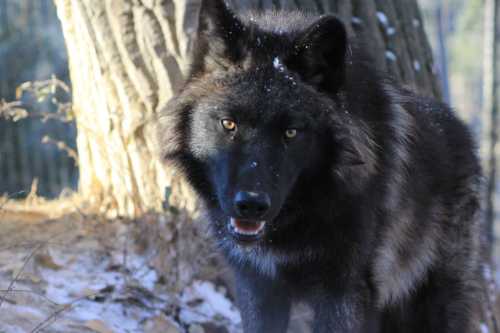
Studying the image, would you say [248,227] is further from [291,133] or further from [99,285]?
[99,285]

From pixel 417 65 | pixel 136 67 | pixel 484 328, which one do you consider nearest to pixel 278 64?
pixel 136 67

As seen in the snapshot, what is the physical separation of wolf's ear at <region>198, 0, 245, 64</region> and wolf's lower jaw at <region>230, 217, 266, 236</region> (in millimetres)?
870

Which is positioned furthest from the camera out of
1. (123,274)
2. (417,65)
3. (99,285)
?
(417,65)

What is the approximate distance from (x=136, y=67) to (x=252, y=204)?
6.33 feet

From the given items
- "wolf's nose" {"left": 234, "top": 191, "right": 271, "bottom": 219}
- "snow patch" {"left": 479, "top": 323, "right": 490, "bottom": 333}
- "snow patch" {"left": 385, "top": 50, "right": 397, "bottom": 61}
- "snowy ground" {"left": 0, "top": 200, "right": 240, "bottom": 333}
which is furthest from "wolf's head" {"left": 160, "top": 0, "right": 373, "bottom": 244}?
"snow patch" {"left": 479, "top": 323, "right": 490, "bottom": 333}

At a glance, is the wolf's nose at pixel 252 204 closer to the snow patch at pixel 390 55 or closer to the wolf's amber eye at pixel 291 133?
the wolf's amber eye at pixel 291 133

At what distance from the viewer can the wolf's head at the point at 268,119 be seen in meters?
3.14

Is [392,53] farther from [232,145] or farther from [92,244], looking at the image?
[92,244]

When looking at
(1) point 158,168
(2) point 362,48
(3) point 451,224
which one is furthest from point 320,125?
(1) point 158,168

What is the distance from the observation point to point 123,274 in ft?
14.4

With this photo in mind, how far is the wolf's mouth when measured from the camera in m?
3.21

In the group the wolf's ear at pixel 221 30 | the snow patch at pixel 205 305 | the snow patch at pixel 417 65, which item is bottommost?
the snow patch at pixel 205 305

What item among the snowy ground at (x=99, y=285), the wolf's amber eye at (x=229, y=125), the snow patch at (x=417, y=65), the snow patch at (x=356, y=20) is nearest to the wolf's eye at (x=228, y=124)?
the wolf's amber eye at (x=229, y=125)

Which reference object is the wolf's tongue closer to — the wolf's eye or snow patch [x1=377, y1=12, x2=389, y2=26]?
the wolf's eye
